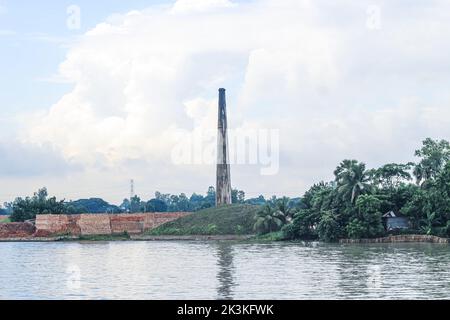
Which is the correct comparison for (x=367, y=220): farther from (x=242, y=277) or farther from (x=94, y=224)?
(x=94, y=224)

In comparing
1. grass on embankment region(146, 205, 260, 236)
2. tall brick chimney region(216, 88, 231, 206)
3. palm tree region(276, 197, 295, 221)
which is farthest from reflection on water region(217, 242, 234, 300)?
tall brick chimney region(216, 88, 231, 206)

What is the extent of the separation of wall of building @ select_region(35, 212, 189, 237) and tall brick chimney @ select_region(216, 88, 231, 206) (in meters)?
9.44

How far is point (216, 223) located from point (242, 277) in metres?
68.8

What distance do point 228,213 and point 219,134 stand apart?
11.1 metres

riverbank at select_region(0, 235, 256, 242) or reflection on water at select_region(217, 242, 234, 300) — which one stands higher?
riverbank at select_region(0, 235, 256, 242)

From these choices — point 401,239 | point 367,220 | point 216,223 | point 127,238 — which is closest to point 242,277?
point 401,239

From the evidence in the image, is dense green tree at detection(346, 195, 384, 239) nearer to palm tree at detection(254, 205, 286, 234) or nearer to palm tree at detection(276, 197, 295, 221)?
palm tree at detection(276, 197, 295, 221)

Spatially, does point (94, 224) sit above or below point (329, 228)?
above

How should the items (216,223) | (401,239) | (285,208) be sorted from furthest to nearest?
(216,223)
(285,208)
(401,239)

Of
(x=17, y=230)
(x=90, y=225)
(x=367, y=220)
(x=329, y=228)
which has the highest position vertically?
(x=367, y=220)

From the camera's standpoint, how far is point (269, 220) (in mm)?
96562

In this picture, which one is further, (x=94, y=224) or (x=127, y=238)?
Result: (x=94, y=224)

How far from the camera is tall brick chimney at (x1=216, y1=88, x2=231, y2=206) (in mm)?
113375
